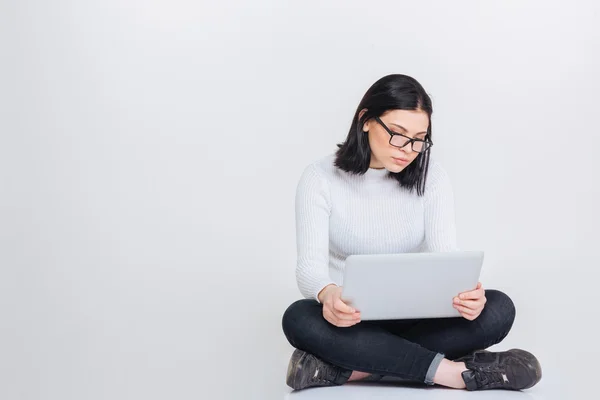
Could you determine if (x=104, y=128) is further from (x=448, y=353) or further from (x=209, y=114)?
(x=448, y=353)

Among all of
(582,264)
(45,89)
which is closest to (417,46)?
(582,264)

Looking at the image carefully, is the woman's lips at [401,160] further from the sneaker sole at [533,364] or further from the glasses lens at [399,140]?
the sneaker sole at [533,364]

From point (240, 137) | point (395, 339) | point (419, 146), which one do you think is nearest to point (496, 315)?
point (395, 339)

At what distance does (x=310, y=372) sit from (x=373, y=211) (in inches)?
24.7

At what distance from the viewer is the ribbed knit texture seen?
10.2 feet

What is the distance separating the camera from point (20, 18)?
5.52 meters

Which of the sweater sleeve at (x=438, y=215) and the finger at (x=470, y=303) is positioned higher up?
the sweater sleeve at (x=438, y=215)

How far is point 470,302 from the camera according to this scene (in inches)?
106

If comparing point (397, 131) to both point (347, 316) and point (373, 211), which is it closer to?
point (373, 211)

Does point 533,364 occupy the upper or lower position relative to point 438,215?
lower

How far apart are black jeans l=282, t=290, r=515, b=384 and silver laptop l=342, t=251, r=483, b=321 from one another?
11 cm

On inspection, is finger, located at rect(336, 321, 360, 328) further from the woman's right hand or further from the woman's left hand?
the woman's left hand

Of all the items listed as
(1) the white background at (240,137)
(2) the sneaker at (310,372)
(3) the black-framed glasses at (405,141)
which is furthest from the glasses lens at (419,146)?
(1) the white background at (240,137)

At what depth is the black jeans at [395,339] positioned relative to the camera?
109 inches
